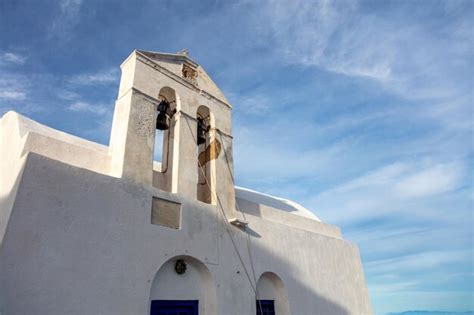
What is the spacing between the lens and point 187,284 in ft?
19.3

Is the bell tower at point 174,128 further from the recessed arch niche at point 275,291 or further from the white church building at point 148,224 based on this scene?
the recessed arch niche at point 275,291

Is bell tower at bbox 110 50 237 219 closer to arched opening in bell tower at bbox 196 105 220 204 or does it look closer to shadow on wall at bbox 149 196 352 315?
arched opening in bell tower at bbox 196 105 220 204

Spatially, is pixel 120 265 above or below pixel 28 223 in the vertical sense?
below

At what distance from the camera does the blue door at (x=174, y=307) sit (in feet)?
17.4

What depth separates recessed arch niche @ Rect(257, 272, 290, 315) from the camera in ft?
24.0

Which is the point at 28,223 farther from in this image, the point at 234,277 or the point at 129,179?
the point at 234,277

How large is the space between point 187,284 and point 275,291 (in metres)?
2.61

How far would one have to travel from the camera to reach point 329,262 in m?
9.41

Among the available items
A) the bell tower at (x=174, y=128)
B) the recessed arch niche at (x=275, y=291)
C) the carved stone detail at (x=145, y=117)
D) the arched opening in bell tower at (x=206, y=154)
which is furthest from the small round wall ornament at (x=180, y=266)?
the carved stone detail at (x=145, y=117)

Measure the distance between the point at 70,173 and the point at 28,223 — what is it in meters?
0.87

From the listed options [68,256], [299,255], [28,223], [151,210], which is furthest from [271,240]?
[28,223]

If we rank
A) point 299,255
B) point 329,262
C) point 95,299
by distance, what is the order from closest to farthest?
point 95,299
point 299,255
point 329,262

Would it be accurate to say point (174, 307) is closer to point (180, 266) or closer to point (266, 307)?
point (180, 266)

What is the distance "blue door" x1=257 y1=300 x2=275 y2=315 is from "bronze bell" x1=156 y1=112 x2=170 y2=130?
13.4ft
